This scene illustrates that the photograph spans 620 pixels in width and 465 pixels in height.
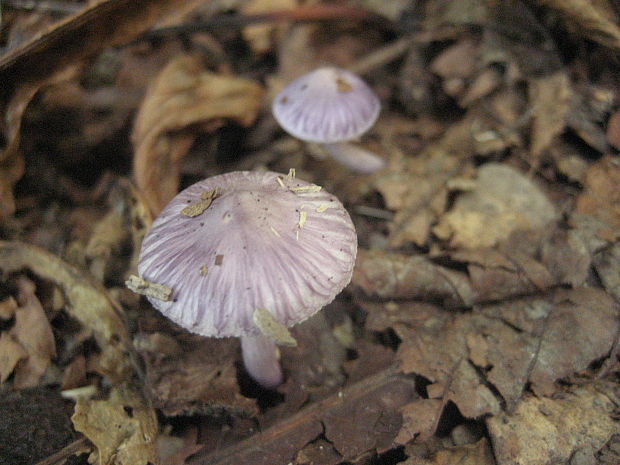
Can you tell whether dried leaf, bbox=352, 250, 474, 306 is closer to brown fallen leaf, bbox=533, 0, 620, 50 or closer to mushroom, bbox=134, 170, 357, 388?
mushroom, bbox=134, 170, 357, 388

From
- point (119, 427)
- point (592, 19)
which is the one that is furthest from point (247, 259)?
point (592, 19)

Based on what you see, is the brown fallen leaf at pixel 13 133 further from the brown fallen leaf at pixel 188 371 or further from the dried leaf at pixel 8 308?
the brown fallen leaf at pixel 188 371

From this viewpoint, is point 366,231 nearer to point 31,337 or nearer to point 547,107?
point 547,107

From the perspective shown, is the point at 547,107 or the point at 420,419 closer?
the point at 420,419

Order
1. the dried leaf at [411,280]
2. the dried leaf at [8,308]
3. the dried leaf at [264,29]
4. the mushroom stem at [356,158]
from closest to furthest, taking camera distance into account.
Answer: the dried leaf at [8,308] < the dried leaf at [411,280] < the mushroom stem at [356,158] < the dried leaf at [264,29]

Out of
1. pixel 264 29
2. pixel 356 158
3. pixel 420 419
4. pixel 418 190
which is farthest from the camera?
pixel 264 29

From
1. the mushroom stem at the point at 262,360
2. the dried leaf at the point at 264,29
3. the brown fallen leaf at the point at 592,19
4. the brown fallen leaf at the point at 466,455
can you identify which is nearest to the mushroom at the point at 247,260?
the mushroom stem at the point at 262,360

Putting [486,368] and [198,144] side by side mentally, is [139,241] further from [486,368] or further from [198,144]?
[486,368]
